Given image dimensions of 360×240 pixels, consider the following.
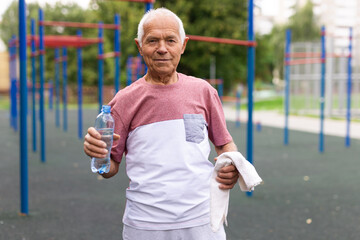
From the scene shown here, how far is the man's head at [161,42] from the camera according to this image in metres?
1.80

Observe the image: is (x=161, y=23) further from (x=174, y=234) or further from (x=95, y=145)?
(x=174, y=234)

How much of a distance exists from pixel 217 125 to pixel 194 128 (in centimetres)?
15

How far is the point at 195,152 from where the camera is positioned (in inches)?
70.9

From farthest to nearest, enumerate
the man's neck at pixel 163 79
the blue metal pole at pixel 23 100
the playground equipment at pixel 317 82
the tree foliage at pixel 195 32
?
the tree foliage at pixel 195 32, the playground equipment at pixel 317 82, the blue metal pole at pixel 23 100, the man's neck at pixel 163 79

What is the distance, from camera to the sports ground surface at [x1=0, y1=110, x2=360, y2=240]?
426 cm

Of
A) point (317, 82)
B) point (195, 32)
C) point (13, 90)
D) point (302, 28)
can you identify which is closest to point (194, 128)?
point (13, 90)

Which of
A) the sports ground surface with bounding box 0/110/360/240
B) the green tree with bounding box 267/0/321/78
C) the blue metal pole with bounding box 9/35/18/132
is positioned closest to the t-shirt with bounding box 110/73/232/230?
the sports ground surface with bounding box 0/110/360/240

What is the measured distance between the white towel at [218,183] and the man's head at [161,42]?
15.1 inches

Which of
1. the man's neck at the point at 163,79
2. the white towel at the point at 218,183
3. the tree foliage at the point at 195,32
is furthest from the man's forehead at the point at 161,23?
the tree foliage at the point at 195,32

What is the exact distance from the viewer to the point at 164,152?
176cm

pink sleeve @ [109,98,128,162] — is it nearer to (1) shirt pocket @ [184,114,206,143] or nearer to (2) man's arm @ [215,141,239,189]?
(1) shirt pocket @ [184,114,206,143]

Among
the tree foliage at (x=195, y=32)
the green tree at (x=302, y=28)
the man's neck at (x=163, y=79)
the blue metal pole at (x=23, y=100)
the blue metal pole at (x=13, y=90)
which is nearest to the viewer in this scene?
the man's neck at (x=163, y=79)

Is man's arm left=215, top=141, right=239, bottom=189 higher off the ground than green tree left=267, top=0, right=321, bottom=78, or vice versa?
green tree left=267, top=0, right=321, bottom=78

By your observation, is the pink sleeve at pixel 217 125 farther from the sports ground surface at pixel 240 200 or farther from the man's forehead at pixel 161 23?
the sports ground surface at pixel 240 200
